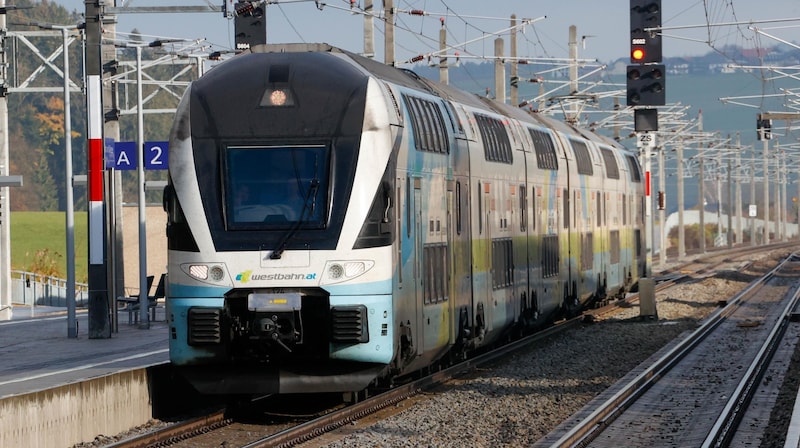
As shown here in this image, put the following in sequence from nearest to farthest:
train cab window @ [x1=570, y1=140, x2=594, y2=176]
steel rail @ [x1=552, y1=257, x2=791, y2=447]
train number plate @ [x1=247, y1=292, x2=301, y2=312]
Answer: steel rail @ [x1=552, y1=257, x2=791, y2=447] < train number plate @ [x1=247, y1=292, x2=301, y2=312] < train cab window @ [x1=570, y1=140, x2=594, y2=176]

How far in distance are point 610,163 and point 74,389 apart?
71.6 feet

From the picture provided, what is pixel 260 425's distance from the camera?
15.8 meters

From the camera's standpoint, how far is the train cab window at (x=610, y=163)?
111ft

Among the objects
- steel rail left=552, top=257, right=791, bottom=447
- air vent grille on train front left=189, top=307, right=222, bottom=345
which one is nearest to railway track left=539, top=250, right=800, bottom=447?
steel rail left=552, top=257, right=791, bottom=447

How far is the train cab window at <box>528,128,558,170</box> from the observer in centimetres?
2528

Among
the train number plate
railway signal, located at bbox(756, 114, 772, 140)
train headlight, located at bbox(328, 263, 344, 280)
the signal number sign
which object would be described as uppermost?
railway signal, located at bbox(756, 114, 772, 140)

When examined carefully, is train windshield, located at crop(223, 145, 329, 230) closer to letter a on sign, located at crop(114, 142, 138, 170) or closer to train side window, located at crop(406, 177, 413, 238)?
train side window, located at crop(406, 177, 413, 238)

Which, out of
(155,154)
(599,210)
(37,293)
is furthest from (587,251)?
(37,293)

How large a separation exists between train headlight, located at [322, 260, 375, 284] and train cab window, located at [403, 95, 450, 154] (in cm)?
237

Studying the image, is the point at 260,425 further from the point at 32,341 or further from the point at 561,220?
the point at 561,220

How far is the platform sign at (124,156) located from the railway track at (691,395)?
9.57m

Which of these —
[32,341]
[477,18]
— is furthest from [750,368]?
[477,18]

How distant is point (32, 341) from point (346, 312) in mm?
11106

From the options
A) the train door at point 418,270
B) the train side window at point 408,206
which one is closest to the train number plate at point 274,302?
the train side window at point 408,206
